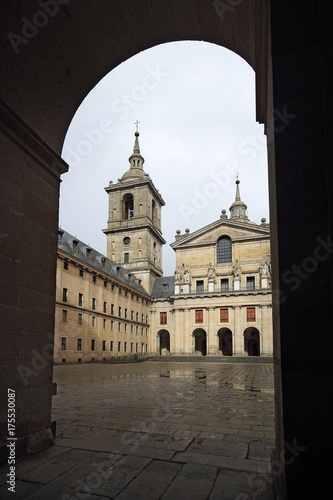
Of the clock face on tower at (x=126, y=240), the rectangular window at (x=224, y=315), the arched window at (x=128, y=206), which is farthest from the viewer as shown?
the arched window at (x=128, y=206)

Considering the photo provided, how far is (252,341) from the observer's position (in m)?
53.7

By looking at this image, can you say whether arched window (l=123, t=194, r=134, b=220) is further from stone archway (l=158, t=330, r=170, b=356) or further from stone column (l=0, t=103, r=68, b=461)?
stone column (l=0, t=103, r=68, b=461)

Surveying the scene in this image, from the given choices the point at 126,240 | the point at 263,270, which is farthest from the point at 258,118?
the point at 126,240

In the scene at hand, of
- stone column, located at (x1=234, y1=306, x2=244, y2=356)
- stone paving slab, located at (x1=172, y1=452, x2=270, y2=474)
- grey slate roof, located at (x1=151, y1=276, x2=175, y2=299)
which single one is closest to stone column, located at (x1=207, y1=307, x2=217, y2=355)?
stone column, located at (x1=234, y1=306, x2=244, y2=356)

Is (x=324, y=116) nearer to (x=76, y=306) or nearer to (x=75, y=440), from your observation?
(x=75, y=440)

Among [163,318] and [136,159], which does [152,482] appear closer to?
[163,318]

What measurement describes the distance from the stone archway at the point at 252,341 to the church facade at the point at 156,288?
15cm

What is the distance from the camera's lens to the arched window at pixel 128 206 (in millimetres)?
62056

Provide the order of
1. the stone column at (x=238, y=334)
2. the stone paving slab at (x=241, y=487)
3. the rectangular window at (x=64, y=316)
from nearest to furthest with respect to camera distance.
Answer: the stone paving slab at (x=241, y=487)
the rectangular window at (x=64, y=316)
the stone column at (x=238, y=334)

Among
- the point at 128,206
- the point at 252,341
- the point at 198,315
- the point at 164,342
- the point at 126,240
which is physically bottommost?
the point at 164,342

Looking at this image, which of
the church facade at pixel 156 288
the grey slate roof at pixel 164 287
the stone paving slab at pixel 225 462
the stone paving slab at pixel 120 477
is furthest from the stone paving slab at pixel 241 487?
the grey slate roof at pixel 164 287

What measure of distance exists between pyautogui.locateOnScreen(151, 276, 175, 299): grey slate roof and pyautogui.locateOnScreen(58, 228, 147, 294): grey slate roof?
9.61 feet

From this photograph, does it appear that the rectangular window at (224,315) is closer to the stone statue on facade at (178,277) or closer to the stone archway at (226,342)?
the stone archway at (226,342)

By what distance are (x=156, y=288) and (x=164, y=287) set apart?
164cm
